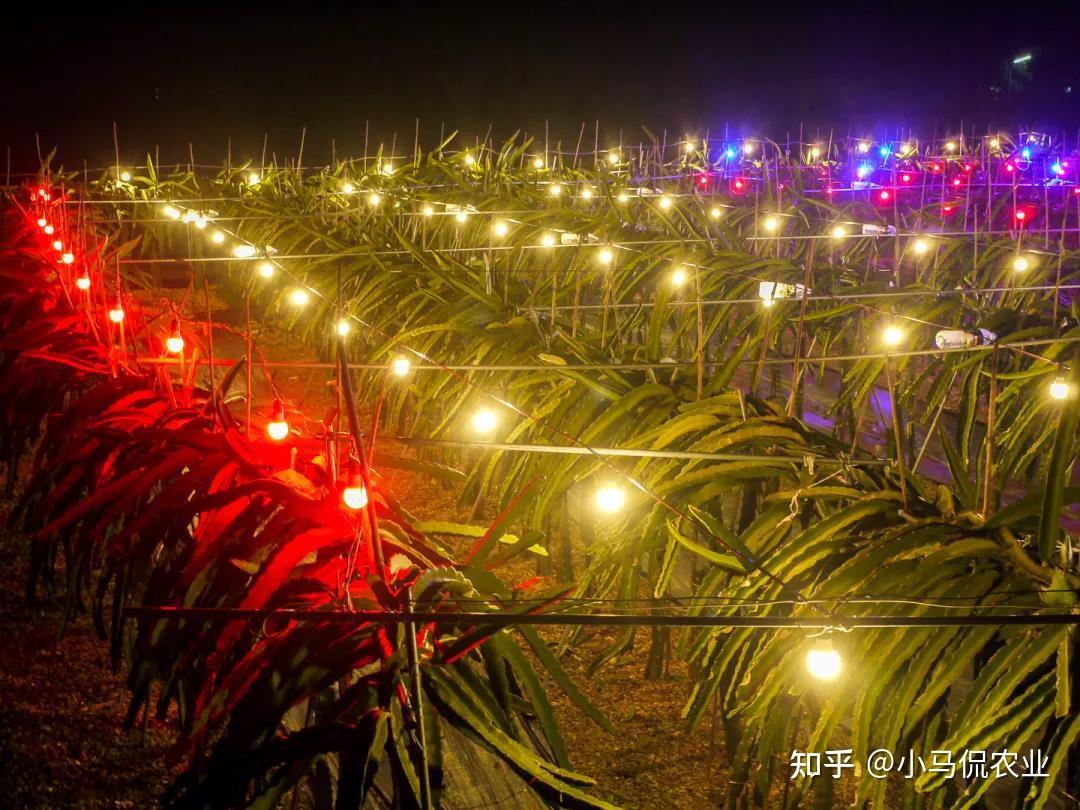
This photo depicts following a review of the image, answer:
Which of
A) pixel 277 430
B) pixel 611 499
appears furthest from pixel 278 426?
pixel 611 499

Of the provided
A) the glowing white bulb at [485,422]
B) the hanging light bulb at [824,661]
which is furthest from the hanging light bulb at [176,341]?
the hanging light bulb at [824,661]

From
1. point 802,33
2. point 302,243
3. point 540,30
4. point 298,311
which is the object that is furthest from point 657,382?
point 802,33

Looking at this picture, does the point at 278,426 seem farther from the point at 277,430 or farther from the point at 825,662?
the point at 825,662

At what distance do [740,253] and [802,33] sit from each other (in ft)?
109

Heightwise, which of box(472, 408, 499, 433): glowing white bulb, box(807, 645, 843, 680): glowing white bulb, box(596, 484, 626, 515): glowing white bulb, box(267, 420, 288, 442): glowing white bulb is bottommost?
box(807, 645, 843, 680): glowing white bulb

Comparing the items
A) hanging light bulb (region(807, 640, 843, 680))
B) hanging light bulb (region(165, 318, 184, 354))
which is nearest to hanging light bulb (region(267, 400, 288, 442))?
hanging light bulb (region(165, 318, 184, 354))

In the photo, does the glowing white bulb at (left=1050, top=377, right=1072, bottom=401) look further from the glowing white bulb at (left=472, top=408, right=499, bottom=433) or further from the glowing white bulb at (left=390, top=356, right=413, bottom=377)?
the glowing white bulb at (left=390, top=356, right=413, bottom=377)

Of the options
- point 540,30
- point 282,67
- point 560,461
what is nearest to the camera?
point 560,461

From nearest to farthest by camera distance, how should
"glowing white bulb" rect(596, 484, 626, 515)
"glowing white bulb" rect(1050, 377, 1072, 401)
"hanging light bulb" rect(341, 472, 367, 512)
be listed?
"hanging light bulb" rect(341, 472, 367, 512) → "glowing white bulb" rect(596, 484, 626, 515) → "glowing white bulb" rect(1050, 377, 1072, 401)

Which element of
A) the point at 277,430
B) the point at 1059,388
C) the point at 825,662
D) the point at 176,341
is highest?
the point at 1059,388

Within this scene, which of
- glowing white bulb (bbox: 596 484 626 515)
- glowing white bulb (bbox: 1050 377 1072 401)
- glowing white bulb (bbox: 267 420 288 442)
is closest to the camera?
glowing white bulb (bbox: 267 420 288 442)

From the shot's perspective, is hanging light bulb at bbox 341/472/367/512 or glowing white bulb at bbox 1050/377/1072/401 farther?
glowing white bulb at bbox 1050/377/1072/401

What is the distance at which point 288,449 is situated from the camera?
156cm

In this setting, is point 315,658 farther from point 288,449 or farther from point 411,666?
point 288,449
